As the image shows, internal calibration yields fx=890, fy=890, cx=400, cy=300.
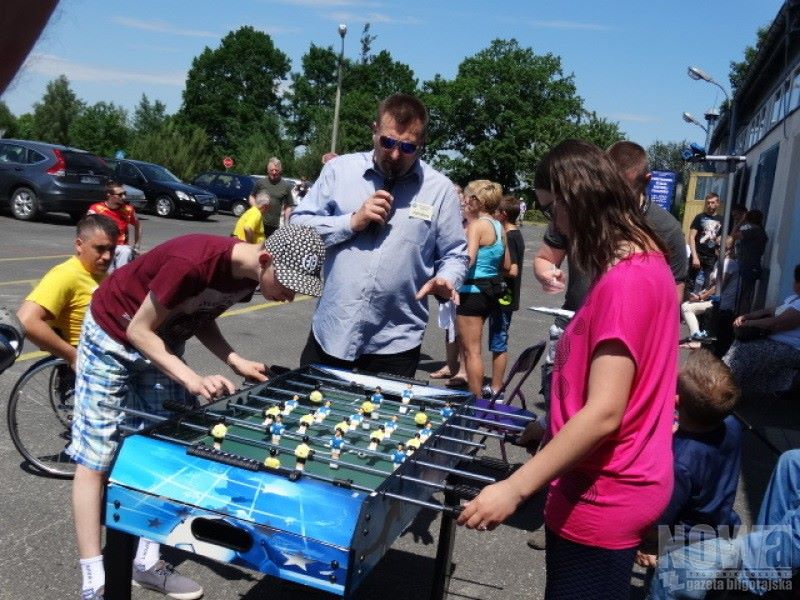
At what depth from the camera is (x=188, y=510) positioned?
8.16 feet

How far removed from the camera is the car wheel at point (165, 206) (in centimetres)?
2541

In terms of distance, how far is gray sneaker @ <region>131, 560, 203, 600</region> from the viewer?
3785 mm

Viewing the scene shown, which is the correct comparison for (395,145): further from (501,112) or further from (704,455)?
(501,112)

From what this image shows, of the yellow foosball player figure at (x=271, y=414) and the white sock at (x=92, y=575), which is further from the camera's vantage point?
the white sock at (x=92, y=575)

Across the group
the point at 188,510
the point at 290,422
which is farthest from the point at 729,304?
the point at 188,510

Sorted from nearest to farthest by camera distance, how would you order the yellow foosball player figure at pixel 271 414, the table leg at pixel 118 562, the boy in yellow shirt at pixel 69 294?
the table leg at pixel 118 562
the yellow foosball player figure at pixel 271 414
the boy in yellow shirt at pixel 69 294

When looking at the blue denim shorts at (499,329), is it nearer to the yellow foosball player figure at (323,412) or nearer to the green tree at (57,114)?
the yellow foosball player figure at (323,412)

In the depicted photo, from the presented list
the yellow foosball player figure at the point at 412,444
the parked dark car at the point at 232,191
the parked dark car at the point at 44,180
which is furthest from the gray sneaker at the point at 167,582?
the parked dark car at the point at 232,191

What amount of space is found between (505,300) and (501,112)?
67.8m

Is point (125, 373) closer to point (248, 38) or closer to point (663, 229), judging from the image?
point (663, 229)

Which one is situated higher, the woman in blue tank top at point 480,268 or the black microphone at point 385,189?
the black microphone at point 385,189

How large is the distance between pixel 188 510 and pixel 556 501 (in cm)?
104

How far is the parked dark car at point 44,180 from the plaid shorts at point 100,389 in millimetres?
17266

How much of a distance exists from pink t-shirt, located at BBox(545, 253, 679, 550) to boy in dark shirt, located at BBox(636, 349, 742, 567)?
1.07 metres
